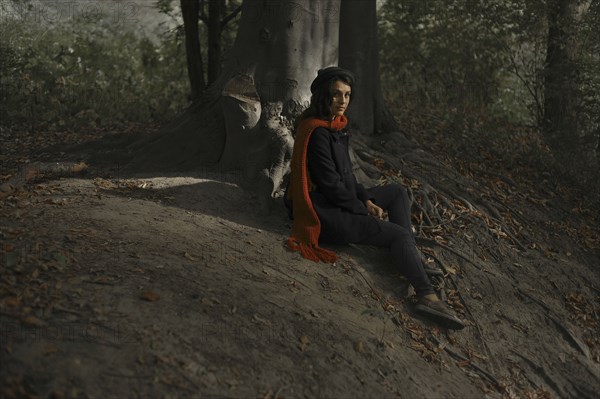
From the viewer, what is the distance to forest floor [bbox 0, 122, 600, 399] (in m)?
3.92

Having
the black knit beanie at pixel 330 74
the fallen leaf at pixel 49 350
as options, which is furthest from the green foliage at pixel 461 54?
the fallen leaf at pixel 49 350

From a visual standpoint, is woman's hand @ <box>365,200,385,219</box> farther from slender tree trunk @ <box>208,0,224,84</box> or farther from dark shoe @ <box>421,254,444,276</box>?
slender tree trunk @ <box>208,0,224,84</box>

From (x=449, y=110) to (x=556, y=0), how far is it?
257 centimetres

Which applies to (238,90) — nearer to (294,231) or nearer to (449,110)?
(294,231)

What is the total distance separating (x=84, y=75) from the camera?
516 inches

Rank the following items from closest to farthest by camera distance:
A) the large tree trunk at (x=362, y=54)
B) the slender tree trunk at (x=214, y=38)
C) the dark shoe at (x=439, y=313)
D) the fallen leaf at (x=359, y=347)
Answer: the fallen leaf at (x=359, y=347)
the dark shoe at (x=439, y=313)
the large tree trunk at (x=362, y=54)
the slender tree trunk at (x=214, y=38)

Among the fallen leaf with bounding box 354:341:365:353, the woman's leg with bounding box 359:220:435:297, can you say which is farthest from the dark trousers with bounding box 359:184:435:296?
the fallen leaf with bounding box 354:341:365:353

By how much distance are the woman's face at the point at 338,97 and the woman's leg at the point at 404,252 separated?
3.43 feet

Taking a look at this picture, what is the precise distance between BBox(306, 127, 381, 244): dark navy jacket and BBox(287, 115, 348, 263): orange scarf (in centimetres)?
5

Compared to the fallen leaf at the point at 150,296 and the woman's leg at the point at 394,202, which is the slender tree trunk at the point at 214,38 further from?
the fallen leaf at the point at 150,296

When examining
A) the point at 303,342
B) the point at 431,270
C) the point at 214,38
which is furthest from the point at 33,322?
the point at 214,38

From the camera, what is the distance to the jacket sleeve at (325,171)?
5781 millimetres

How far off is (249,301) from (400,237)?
165cm

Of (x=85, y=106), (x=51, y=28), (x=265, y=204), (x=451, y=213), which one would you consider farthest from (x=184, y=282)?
(x=51, y=28)
